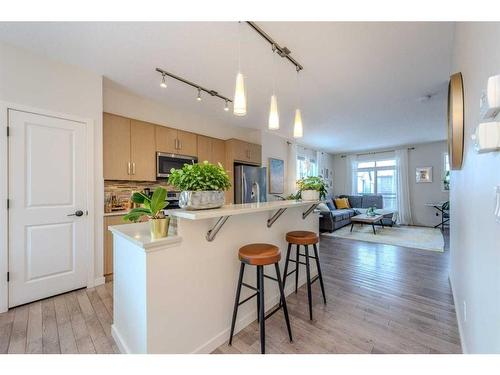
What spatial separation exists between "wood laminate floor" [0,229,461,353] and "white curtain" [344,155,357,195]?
5445mm

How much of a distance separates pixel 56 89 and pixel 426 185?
8.91 metres

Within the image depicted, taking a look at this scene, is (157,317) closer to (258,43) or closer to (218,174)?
(218,174)

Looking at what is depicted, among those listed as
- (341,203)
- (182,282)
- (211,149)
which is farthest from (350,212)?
(182,282)

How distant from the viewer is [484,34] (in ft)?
3.19

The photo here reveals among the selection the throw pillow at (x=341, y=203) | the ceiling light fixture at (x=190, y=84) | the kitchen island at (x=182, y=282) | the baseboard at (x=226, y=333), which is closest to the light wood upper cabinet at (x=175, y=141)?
the ceiling light fixture at (x=190, y=84)

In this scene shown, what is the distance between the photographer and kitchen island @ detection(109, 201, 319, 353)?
1.24 meters

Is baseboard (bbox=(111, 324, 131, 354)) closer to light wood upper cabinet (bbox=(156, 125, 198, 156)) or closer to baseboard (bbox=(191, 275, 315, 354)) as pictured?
baseboard (bbox=(191, 275, 315, 354))

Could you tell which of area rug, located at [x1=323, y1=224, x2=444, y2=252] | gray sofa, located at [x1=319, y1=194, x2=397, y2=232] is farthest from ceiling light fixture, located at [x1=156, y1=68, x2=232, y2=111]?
area rug, located at [x1=323, y1=224, x2=444, y2=252]

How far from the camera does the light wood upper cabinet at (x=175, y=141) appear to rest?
335 centimetres

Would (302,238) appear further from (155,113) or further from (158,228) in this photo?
(155,113)

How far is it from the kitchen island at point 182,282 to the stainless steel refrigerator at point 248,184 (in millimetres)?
2441

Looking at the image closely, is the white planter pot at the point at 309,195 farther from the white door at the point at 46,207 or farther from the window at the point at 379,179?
the window at the point at 379,179
